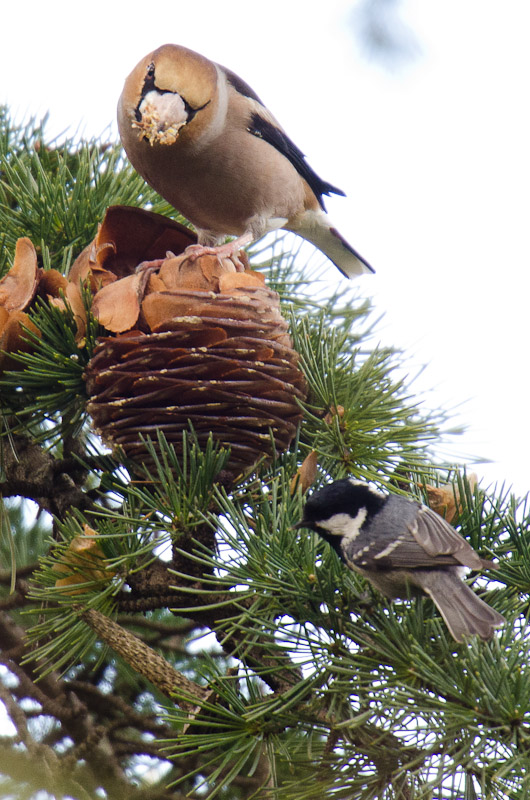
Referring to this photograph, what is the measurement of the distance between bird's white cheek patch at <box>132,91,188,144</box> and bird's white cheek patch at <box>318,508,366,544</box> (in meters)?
1.11

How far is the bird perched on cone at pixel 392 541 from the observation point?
1.33 metres

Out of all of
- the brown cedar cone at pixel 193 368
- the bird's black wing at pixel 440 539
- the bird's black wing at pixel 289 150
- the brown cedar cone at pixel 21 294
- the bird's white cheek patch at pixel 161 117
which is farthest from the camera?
the bird's black wing at pixel 289 150

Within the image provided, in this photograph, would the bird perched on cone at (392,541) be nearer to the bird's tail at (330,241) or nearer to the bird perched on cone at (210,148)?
the bird perched on cone at (210,148)

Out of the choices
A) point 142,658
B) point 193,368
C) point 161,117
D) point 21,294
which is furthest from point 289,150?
point 142,658

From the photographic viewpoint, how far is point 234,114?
2.41 metres

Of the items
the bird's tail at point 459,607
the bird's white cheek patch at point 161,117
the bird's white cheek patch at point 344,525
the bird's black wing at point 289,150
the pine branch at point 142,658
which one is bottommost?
the pine branch at point 142,658

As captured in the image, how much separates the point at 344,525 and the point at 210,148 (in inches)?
52.9

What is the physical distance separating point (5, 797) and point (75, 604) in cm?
37

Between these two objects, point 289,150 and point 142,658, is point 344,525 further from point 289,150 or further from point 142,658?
point 289,150

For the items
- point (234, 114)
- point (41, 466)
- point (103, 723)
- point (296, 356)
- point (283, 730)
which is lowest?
point (103, 723)

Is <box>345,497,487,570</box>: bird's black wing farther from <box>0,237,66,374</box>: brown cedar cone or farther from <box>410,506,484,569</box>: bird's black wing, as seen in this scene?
<box>0,237,66,374</box>: brown cedar cone

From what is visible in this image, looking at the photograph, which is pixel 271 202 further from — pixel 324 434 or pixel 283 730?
pixel 283 730

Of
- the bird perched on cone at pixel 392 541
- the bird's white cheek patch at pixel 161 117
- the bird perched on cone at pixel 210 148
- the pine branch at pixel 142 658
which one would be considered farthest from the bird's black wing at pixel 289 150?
the pine branch at pixel 142 658

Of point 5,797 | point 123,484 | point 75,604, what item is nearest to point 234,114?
point 123,484
